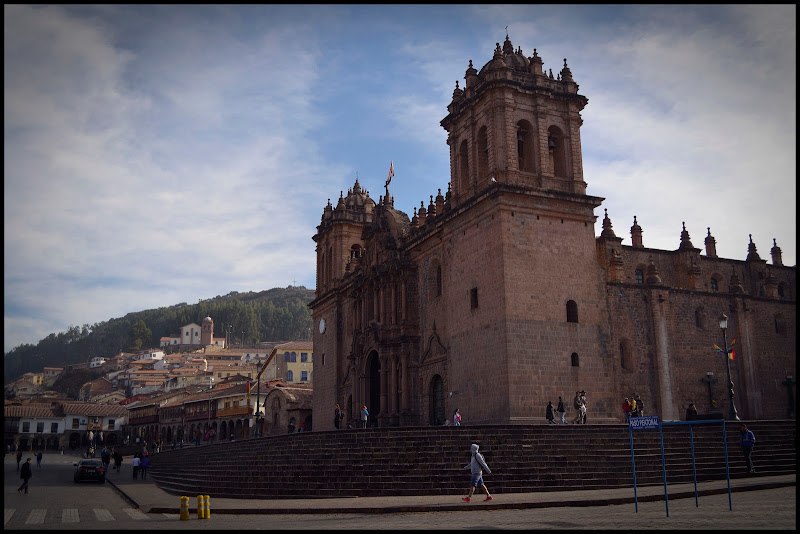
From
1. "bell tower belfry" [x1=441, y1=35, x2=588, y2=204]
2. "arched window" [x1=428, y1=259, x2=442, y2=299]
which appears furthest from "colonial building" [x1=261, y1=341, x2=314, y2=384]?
"bell tower belfry" [x1=441, y1=35, x2=588, y2=204]

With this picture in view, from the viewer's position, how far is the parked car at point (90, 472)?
32.5 meters

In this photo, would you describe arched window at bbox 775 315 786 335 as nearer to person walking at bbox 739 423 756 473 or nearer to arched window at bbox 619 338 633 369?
arched window at bbox 619 338 633 369

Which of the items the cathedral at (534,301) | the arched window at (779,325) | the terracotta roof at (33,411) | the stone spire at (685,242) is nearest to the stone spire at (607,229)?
the cathedral at (534,301)

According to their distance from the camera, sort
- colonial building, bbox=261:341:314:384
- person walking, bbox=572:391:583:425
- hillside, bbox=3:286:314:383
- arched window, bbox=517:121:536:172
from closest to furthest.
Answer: person walking, bbox=572:391:583:425 → arched window, bbox=517:121:536:172 → colonial building, bbox=261:341:314:384 → hillside, bbox=3:286:314:383

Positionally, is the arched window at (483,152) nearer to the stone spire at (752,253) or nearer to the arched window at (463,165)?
the arched window at (463,165)

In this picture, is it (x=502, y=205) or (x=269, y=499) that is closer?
(x=269, y=499)

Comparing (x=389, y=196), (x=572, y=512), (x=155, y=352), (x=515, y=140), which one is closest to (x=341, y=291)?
(x=389, y=196)

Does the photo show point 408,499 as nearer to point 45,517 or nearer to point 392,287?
point 45,517

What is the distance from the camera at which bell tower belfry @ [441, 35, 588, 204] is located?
29.4 meters

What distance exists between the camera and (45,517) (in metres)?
17.4

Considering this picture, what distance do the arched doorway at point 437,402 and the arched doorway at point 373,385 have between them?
5750 mm

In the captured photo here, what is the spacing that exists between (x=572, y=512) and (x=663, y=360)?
60.5 ft

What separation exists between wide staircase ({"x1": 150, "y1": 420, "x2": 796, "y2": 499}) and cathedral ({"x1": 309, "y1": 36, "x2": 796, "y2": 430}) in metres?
4.18

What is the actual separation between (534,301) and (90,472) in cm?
2157
